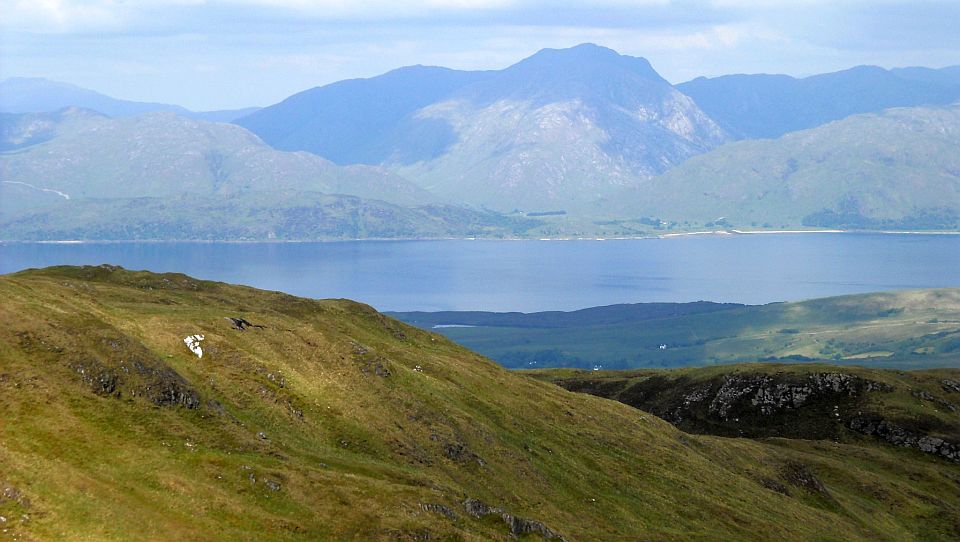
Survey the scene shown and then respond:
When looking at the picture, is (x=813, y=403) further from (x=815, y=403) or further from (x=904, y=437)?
(x=904, y=437)

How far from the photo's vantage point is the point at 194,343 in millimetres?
83062

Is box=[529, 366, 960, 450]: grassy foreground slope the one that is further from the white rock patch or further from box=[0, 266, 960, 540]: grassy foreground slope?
the white rock patch

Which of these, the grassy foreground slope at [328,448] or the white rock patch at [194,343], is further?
the white rock patch at [194,343]

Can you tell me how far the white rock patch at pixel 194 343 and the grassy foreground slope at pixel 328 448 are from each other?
2.07 feet

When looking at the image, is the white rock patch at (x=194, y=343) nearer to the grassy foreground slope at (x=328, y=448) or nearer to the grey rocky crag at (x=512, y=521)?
the grassy foreground slope at (x=328, y=448)

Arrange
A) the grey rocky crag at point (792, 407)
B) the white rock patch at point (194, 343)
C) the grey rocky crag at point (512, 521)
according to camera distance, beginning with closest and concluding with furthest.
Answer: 1. the grey rocky crag at point (512, 521)
2. the white rock patch at point (194, 343)
3. the grey rocky crag at point (792, 407)

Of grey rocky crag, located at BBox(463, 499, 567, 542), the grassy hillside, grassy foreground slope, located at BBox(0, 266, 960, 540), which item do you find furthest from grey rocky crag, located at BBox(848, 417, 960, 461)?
grey rocky crag, located at BBox(463, 499, 567, 542)

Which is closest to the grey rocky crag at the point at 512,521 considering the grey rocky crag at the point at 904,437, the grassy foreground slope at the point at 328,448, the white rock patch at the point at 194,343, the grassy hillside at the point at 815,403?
the grassy foreground slope at the point at 328,448

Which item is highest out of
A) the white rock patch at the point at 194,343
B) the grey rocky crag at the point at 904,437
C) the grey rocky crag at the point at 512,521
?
the white rock patch at the point at 194,343

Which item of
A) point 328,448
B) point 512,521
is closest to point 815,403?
point 512,521

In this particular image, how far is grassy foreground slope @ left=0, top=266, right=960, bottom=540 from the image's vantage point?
58312 millimetres

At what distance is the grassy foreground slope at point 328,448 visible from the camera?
58312 mm

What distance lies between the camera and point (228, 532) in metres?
56.1

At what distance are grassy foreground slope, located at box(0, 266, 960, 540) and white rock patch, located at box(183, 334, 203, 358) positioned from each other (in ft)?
2.07
